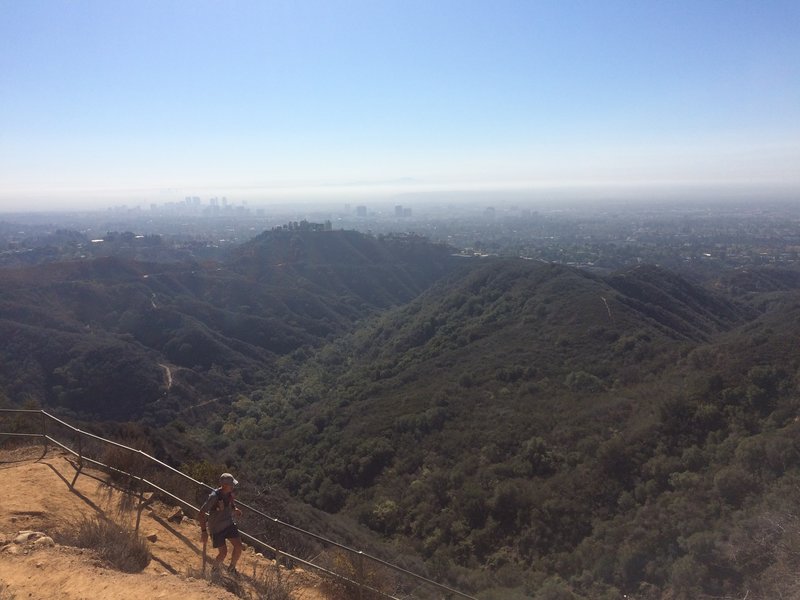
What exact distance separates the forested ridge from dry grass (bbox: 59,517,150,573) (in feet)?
21.6

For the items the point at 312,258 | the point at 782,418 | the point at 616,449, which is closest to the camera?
the point at 782,418

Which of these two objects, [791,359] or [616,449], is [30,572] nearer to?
[616,449]

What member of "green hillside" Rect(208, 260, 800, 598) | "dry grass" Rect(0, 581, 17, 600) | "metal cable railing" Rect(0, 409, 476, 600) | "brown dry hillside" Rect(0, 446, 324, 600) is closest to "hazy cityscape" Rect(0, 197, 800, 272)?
"green hillside" Rect(208, 260, 800, 598)

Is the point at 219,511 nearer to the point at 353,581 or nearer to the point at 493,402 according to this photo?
the point at 353,581

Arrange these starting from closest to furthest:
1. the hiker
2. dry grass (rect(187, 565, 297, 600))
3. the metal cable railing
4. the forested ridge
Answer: dry grass (rect(187, 565, 297, 600))
the hiker
the metal cable railing
the forested ridge

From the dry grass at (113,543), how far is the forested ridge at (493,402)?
21.6 ft

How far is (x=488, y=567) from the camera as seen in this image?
10742 mm

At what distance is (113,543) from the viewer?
4980mm

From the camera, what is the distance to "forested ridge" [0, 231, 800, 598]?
937cm

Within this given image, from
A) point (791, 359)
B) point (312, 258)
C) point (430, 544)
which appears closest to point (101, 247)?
point (312, 258)

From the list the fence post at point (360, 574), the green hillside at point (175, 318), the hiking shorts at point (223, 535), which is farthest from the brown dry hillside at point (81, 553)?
the green hillside at point (175, 318)

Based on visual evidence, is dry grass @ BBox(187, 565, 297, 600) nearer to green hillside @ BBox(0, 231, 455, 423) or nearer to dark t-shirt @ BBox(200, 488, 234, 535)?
dark t-shirt @ BBox(200, 488, 234, 535)

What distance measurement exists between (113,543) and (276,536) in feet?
6.87

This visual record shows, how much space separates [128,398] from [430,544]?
26574 millimetres
